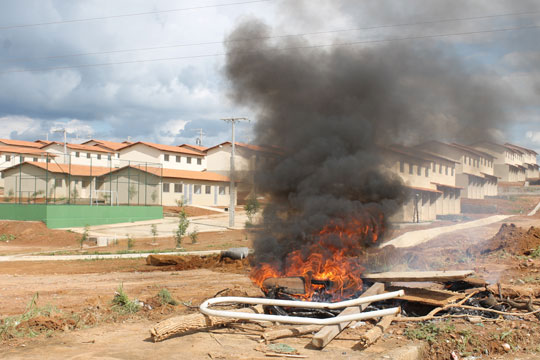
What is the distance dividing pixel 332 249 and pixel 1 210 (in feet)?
119

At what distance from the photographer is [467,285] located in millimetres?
10570

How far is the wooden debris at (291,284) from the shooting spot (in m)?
9.52

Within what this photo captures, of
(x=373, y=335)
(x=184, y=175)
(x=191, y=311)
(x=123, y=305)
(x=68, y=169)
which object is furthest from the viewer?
(x=184, y=175)

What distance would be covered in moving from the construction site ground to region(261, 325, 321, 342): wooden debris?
118 millimetres

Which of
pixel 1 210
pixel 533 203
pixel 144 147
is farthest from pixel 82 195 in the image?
pixel 533 203

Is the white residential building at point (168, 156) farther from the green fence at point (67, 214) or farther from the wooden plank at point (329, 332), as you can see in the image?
the wooden plank at point (329, 332)

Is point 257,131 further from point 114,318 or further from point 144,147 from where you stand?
point 144,147

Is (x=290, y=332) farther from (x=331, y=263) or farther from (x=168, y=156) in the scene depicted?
(x=168, y=156)

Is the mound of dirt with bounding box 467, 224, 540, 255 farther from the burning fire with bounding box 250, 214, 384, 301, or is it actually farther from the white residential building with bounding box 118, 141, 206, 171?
the white residential building with bounding box 118, 141, 206, 171

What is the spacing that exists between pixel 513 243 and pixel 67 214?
31.3 m

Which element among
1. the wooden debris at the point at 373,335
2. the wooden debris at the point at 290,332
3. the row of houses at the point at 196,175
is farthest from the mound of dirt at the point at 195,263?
the wooden debris at the point at 373,335

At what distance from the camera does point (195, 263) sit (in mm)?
19219

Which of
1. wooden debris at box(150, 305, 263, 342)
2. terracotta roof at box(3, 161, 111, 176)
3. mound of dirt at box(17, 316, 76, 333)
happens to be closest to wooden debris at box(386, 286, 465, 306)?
wooden debris at box(150, 305, 263, 342)

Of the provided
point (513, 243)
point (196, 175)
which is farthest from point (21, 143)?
point (513, 243)
